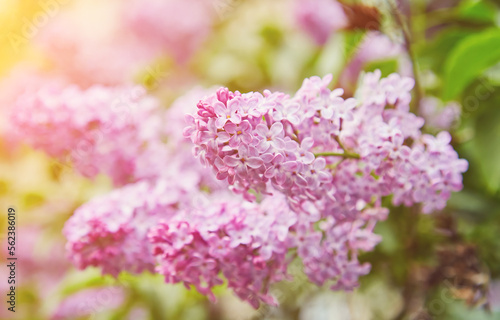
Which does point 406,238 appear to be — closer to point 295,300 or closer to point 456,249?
point 456,249

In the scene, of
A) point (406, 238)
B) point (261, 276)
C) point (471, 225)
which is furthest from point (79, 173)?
point (471, 225)

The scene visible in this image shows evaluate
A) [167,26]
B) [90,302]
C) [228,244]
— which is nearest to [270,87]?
[167,26]

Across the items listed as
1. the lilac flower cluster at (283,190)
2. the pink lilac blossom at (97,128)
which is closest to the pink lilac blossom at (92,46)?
the pink lilac blossom at (97,128)

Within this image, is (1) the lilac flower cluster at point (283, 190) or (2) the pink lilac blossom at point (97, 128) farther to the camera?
(2) the pink lilac blossom at point (97, 128)

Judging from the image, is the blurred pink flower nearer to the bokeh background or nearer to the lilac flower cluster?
the bokeh background

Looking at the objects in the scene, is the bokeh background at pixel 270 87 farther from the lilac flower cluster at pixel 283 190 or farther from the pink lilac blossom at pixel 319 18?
the lilac flower cluster at pixel 283 190
